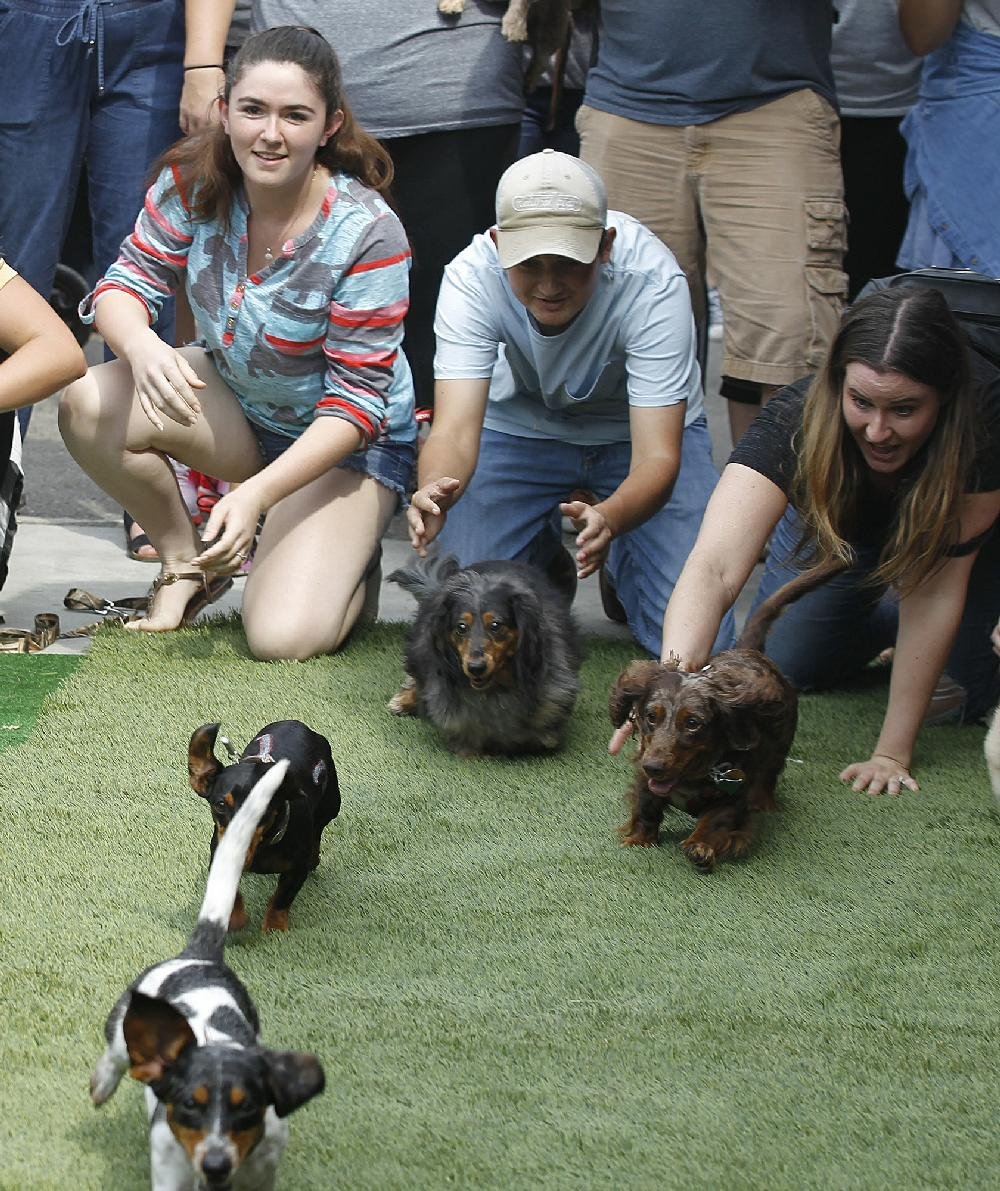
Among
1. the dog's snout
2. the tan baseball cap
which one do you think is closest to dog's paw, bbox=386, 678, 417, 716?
the tan baseball cap

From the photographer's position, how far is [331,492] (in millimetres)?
4332

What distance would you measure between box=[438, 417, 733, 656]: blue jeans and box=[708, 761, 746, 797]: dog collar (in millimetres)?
1264

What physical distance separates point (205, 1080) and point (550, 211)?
245cm

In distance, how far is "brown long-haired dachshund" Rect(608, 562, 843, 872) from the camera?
2.90m

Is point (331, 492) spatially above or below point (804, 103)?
below

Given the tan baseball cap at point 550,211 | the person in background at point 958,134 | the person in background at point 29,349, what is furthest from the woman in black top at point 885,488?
the person in background at point 29,349

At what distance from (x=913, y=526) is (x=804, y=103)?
1604 millimetres

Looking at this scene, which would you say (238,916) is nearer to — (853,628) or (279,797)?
(279,797)

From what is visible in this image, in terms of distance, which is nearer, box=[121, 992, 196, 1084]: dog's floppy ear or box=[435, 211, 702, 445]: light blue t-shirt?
box=[121, 992, 196, 1084]: dog's floppy ear

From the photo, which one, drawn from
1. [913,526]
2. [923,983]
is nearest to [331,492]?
[913,526]

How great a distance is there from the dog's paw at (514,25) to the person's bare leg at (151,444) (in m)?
1.31

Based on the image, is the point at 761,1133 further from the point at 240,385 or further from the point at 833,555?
the point at 240,385

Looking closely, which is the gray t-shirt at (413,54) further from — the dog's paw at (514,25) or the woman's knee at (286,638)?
the woman's knee at (286,638)

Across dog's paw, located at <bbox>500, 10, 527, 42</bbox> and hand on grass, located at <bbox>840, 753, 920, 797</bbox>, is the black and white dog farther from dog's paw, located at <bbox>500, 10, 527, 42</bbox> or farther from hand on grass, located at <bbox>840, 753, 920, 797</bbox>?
dog's paw, located at <bbox>500, 10, 527, 42</bbox>
